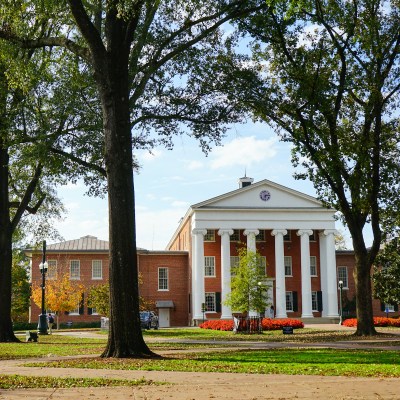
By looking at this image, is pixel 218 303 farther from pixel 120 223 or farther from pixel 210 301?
pixel 120 223

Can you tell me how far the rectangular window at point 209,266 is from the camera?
6138 centimetres

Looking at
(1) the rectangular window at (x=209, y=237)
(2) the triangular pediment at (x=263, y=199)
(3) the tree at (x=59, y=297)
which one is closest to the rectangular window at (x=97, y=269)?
(3) the tree at (x=59, y=297)

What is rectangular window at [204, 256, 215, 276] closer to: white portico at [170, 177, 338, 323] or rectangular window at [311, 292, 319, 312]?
white portico at [170, 177, 338, 323]

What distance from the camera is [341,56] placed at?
2512 cm

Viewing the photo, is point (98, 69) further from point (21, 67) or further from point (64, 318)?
point (64, 318)

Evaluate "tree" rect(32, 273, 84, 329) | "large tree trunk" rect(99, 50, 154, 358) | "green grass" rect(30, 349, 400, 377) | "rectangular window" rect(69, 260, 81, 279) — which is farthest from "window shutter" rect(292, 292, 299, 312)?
"large tree trunk" rect(99, 50, 154, 358)

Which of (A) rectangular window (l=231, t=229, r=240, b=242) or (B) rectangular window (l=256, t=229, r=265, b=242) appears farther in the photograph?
(B) rectangular window (l=256, t=229, r=265, b=242)

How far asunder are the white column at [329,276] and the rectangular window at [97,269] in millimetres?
21719

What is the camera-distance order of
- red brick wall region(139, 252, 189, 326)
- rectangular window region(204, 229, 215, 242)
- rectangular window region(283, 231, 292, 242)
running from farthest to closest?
rectangular window region(283, 231, 292, 242), rectangular window region(204, 229, 215, 242), red brick wall region(139, 252, 189, 326)

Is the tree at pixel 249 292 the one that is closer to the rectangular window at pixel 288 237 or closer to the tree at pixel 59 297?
the tree at pixel 59 297

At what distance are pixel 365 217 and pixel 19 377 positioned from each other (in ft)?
65.5

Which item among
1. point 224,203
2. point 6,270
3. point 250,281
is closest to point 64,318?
point 224,203

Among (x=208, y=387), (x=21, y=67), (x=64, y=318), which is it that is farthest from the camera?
(x=64, y=318)

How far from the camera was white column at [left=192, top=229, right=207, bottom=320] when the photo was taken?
57.9m
